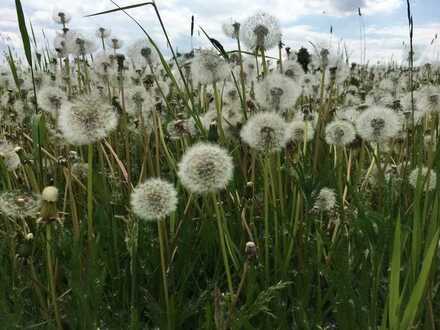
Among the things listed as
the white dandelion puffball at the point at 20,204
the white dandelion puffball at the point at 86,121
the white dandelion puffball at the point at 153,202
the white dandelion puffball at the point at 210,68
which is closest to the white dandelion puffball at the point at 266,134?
the white dandelion puffball at the point at 153,202

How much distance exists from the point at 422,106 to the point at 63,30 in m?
2.98

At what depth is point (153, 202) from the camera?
5.85 feet

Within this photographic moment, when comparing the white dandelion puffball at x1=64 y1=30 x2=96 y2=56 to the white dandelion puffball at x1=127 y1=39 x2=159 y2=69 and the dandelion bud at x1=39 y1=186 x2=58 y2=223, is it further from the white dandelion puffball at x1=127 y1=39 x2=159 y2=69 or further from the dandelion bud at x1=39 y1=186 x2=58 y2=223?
the dandelion bud at x1=39 y1=186 x2=58 y2=223

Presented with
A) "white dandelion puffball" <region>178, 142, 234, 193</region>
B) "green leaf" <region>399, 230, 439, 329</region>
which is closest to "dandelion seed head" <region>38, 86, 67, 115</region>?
"white dandelion puffball" <region>178, 142, 234, 193</region>

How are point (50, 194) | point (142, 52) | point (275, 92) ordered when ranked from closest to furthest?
point (50, 194)
point (275, 92)
point (142, 52)

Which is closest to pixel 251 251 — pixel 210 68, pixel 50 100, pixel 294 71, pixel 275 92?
pixel 275 92

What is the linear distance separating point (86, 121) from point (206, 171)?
487 mm

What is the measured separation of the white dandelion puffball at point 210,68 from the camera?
2.75 m

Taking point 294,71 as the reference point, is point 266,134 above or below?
below

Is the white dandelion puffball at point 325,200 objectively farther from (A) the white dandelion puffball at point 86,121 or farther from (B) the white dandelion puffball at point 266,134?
(A) the white dandelion puffball at point 86,121

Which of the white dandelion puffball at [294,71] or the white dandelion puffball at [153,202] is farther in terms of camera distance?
the white dandelion puffball at [294,71]

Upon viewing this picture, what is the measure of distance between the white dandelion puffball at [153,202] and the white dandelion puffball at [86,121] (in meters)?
0.25

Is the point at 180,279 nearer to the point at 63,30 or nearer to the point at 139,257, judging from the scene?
the point at 139,257

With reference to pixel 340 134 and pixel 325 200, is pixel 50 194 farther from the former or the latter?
pixel 340 134
